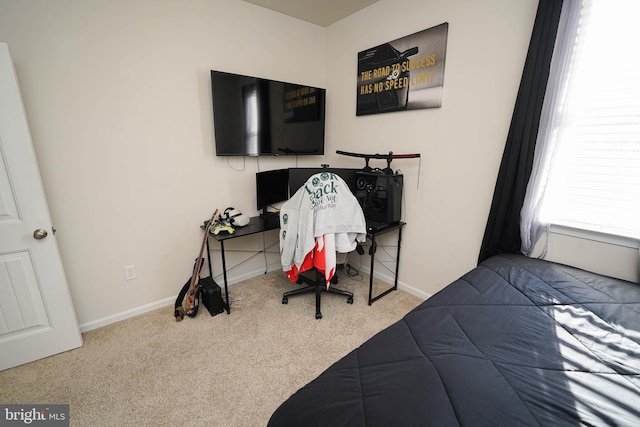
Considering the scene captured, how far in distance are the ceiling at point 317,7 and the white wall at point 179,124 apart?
0.08 metres

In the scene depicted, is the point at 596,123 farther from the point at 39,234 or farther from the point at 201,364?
the point at 39,234

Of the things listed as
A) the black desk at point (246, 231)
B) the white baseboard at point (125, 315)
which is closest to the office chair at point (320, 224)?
the black desk at point (246, 231)

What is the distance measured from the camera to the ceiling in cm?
246

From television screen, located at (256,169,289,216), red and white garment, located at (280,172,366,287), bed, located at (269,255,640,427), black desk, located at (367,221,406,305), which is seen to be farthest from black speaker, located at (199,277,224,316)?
bed, located at (269,255,640,427)

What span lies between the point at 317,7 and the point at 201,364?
315cm

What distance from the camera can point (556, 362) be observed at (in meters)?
0.92

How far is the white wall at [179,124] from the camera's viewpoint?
1797 mm

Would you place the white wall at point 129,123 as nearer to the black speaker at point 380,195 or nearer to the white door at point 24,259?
the white door at point 24,259

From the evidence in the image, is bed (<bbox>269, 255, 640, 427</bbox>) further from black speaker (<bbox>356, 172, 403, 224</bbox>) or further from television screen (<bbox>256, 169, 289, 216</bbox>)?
television screen (<bbox>256, 169, 289, 216</bbox>)

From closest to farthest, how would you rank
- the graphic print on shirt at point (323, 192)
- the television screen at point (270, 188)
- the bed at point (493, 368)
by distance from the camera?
the bed at point (493, 368) < the graphic print on shirt at point (323, 192) < the television screen at point (270, 188)

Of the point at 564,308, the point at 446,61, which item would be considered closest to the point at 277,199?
the point at 446,61

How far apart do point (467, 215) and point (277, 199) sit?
5.82 feet

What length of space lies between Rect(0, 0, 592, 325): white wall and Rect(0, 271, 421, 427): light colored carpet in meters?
0.40
